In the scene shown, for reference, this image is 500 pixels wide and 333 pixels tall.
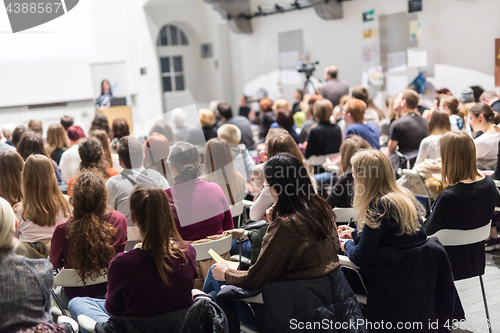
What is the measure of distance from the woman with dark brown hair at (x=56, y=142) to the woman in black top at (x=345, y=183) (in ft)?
10.2

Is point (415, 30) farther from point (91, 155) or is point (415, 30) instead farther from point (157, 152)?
point (91, 155)

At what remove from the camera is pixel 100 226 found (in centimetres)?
237

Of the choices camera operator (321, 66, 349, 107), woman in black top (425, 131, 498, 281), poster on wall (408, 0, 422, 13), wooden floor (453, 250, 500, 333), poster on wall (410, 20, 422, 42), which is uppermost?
poster on wall (408, 0, 422, 13)

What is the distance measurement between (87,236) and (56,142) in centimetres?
300

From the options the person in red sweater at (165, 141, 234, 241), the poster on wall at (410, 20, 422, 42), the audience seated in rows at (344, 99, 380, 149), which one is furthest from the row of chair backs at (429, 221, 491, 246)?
the poster on wall at (410, 20, 422, 42)

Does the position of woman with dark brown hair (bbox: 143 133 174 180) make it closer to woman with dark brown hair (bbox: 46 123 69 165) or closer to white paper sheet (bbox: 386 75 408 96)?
woman with dark brown hair (bbox: 46 123 69 165)

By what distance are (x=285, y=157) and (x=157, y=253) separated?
2.30 feet

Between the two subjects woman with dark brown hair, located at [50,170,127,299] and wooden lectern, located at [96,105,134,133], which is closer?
woman with dark brown hair, located at [50,170,127,299]

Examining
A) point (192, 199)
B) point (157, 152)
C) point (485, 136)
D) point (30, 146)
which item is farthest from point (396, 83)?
point (192, 199)

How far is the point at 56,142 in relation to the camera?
16.4 feet

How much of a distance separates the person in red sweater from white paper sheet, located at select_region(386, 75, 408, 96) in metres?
6.68

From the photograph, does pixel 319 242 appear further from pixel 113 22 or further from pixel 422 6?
pixel 113 22

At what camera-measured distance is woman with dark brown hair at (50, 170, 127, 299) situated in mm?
2332

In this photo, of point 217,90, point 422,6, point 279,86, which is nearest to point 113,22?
point 217,90
